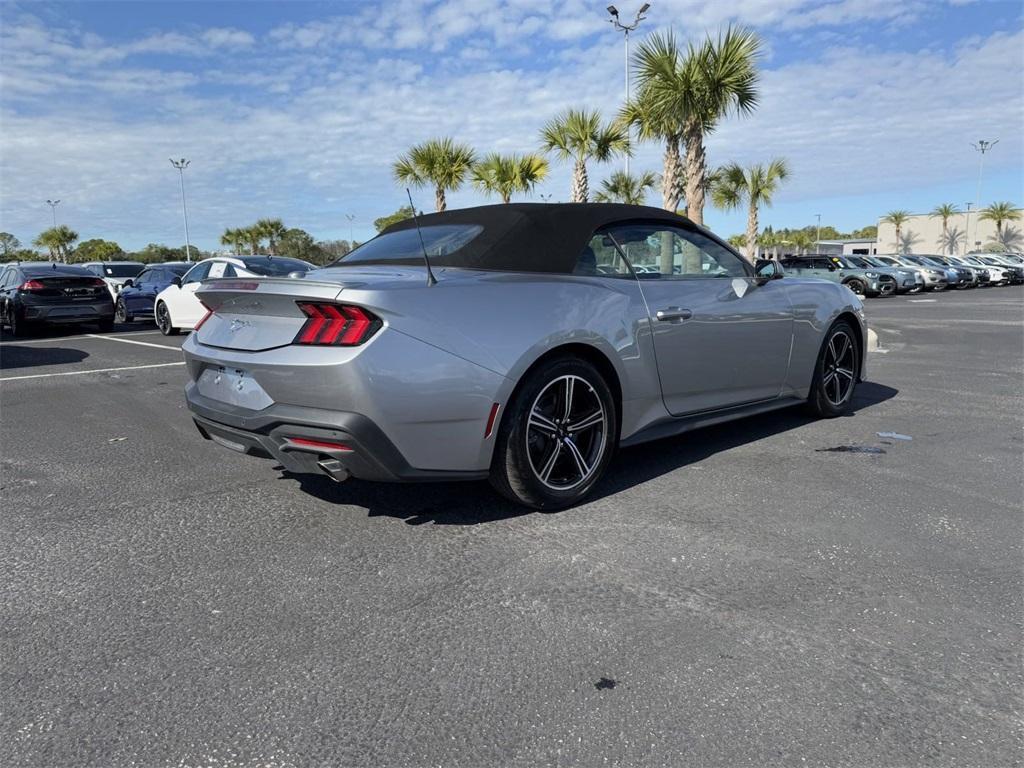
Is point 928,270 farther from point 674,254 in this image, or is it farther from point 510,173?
point 674,254

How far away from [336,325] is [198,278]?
1116 centimetres

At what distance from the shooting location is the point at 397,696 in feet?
6.97

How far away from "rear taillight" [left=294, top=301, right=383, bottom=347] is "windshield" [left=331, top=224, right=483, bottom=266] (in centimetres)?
83

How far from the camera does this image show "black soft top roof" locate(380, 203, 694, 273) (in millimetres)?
3678

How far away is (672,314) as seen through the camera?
404cm

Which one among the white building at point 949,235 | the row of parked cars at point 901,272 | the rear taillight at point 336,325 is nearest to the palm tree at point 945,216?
the white building at point 949,235

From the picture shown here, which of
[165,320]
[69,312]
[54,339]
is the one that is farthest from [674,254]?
[69,312]

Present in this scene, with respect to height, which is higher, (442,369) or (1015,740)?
(442,369)

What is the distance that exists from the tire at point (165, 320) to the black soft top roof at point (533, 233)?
419 inches

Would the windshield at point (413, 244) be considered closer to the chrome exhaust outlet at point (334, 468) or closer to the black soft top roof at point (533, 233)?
the black soft top roof at point (533, 233)

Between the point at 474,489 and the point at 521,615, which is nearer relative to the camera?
→ the point at 521,615

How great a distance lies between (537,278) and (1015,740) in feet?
8.15

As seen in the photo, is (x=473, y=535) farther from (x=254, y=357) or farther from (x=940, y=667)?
(x=940, y=667)

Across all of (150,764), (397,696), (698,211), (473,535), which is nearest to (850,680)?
(397,696)
